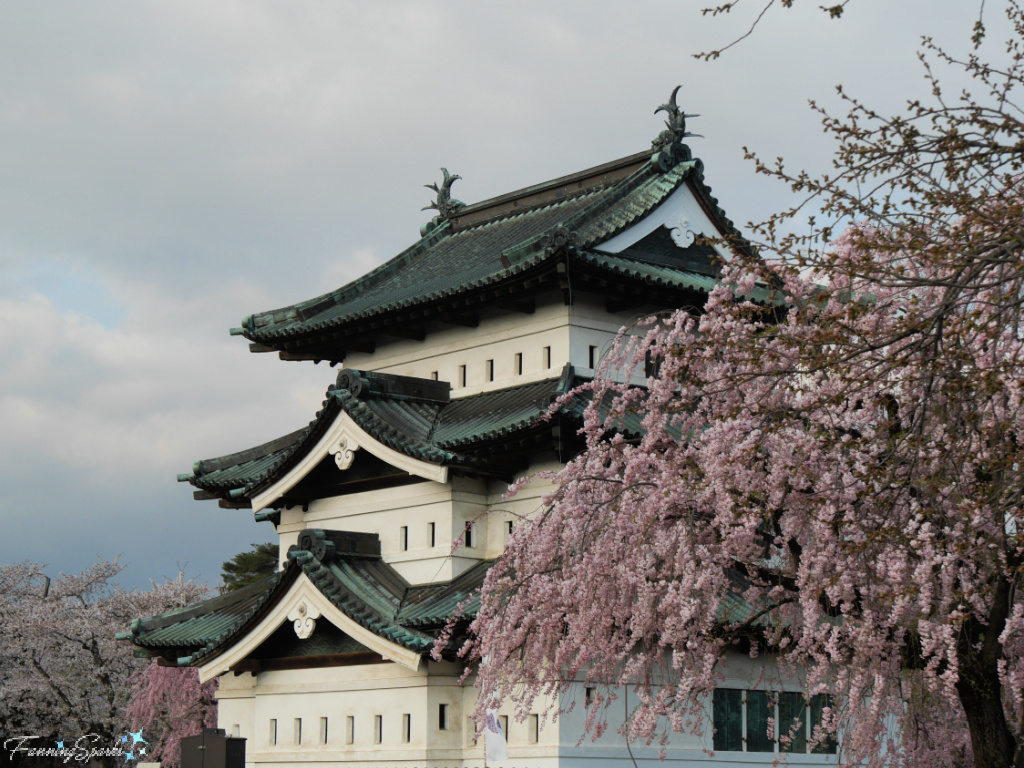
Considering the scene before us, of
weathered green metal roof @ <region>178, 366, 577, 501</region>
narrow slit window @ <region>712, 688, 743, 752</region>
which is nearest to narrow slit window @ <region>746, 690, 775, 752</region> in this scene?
narrow slit window @ <region>712, 688, 743, 752</region>

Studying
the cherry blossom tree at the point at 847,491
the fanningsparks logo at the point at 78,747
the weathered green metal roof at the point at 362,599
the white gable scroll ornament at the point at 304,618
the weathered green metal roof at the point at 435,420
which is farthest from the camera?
the fanningsparks logo at the point at 78,747

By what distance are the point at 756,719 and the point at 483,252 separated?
31.2ft

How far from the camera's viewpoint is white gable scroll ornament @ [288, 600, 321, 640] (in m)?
18.8

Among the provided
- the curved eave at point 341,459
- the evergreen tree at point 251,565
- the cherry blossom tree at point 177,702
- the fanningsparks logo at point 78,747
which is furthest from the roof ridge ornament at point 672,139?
the evergreen tree at point 251,565

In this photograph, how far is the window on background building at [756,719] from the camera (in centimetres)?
1845

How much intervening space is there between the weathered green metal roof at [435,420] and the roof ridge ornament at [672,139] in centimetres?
489

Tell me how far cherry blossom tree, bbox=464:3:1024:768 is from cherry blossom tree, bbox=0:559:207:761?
26.3 meters

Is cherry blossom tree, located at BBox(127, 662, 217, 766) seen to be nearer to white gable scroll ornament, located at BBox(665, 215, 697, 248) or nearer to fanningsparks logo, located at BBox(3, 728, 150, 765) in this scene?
fanningsparks logo, located at BBox(3, 728, 150, 765)

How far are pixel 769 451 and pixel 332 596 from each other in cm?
883

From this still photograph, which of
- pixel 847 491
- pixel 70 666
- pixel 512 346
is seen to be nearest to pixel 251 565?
pixel 70 666

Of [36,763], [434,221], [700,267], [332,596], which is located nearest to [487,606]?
[332,596]

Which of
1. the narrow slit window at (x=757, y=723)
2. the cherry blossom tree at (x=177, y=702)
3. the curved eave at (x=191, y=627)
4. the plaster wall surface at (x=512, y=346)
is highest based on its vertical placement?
the plaster wall surface at (x=512, y=346)

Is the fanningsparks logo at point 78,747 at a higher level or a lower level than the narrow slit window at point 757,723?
lower

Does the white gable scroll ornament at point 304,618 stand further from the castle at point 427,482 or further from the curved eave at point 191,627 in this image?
the curved eave at point 191,627
